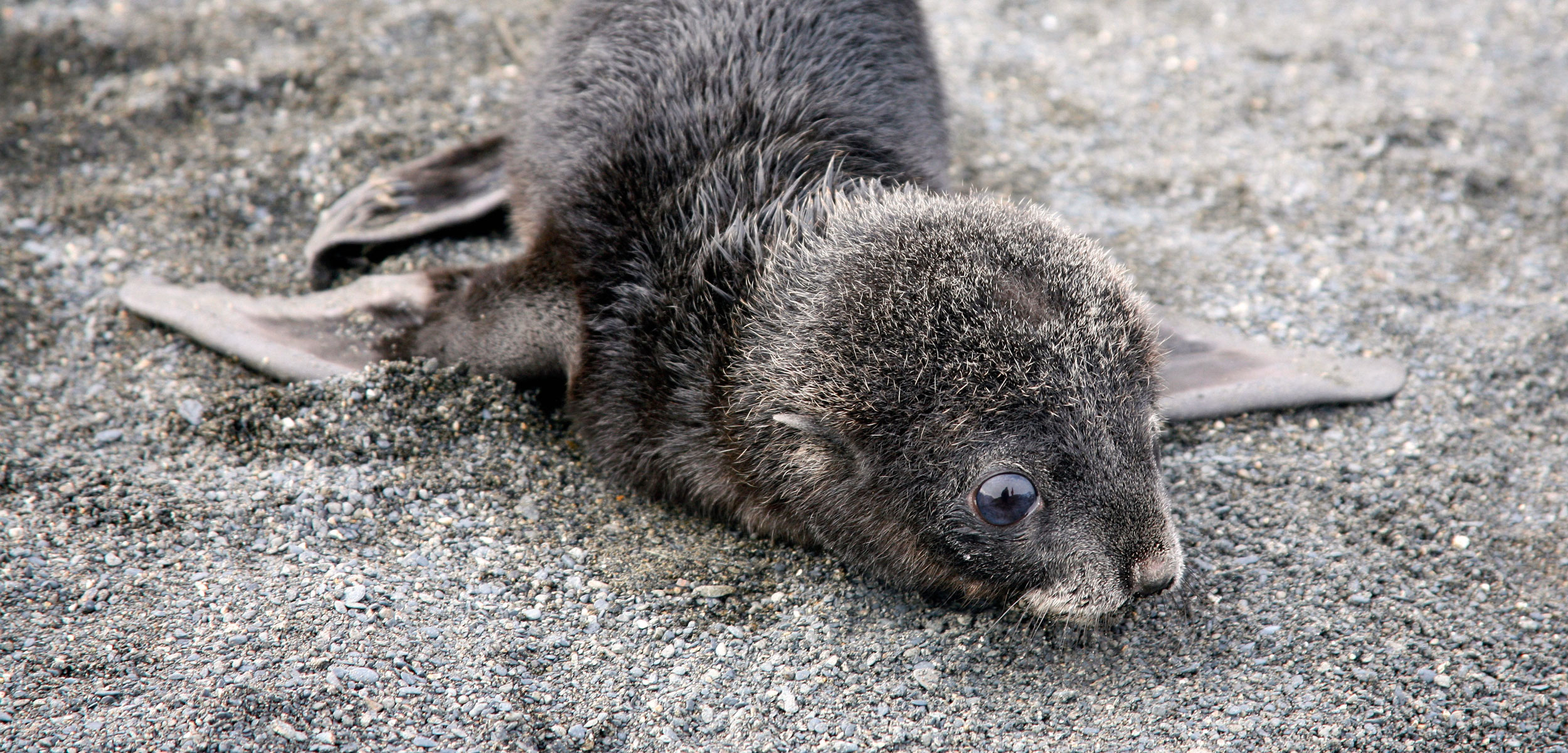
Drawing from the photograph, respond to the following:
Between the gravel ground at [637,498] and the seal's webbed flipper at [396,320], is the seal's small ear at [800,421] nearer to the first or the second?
the gravel ground at [637,498]

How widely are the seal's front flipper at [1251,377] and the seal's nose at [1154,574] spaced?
1.22m

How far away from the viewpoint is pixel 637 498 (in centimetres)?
523

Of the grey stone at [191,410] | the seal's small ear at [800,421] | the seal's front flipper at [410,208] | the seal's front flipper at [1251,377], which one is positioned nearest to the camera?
the seal's small ear at [800,421]

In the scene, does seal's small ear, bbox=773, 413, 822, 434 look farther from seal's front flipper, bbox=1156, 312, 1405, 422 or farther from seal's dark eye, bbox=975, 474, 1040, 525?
seal's front flipper, bbox=1156, 312, 1405, 422

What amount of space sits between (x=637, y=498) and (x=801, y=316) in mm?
1273

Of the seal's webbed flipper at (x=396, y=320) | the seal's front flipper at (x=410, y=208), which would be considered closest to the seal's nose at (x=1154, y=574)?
the seal's webbed flipper at (x=396, y=320)

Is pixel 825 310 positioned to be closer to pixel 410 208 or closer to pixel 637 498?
pixel 637 498

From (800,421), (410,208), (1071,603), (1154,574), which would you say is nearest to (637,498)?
(800,421)

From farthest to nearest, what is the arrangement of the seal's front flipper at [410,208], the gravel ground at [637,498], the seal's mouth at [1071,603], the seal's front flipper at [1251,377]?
the seal's front flipper at [410,208] → the seal's front flipper at [1251,377] → the seal's mouth at [1071,603] → the gravel ground at [637,498]

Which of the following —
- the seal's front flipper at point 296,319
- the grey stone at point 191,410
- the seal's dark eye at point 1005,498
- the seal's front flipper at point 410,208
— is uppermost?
the seal's dark eye at point 1005,498

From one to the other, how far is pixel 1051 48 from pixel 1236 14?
156 cm

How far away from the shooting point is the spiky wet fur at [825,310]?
4.22 m

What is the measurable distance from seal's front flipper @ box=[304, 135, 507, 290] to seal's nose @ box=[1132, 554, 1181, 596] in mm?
4015

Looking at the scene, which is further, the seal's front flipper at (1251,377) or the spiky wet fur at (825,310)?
the seal's front flipper at (1251,377)
